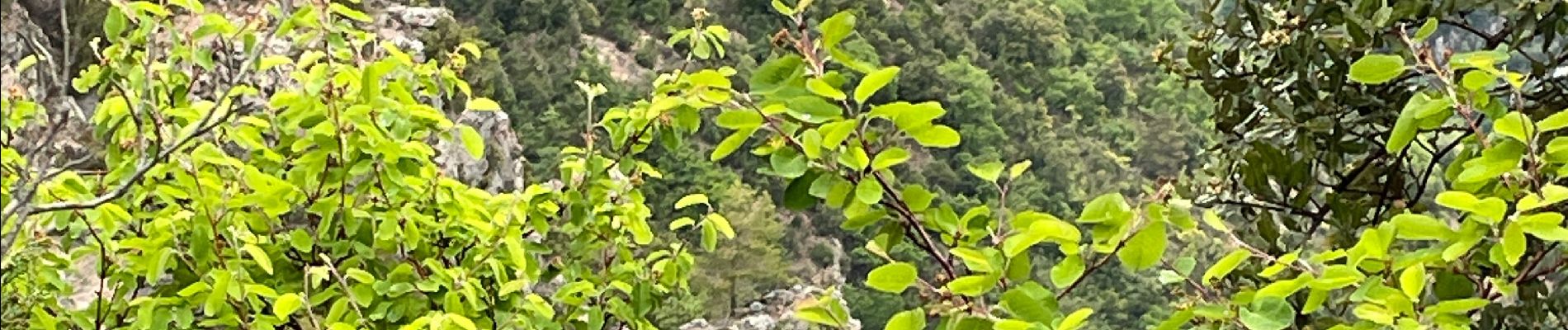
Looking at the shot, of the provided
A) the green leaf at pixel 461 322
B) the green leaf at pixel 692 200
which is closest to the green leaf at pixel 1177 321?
the green leaf at pixel 461 322

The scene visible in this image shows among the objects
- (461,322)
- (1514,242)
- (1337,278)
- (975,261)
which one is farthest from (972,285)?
(461,322)

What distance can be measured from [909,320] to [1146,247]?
0.16m

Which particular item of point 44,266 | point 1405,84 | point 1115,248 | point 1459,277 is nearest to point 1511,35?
point 1405,84

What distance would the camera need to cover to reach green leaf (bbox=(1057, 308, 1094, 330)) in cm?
81

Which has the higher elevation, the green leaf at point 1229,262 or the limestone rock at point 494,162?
the green leaf at point 1229,262

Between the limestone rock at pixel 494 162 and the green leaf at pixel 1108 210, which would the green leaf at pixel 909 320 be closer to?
the green leaf at pixel 1108 210

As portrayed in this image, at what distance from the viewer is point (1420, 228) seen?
2.77 ft

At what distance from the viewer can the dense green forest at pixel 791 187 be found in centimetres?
87

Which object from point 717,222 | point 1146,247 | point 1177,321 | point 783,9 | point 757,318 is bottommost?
point 757,318

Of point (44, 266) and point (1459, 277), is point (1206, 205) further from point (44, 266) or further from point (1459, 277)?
point (44, 266)

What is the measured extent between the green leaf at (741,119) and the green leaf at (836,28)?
69 millimetres

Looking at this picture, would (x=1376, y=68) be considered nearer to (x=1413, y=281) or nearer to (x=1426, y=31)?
(x=1413, y=281)

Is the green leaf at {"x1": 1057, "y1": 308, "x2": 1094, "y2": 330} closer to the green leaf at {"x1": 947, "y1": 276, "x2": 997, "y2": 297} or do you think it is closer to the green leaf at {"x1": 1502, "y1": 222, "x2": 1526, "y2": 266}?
the green leaf at {"x1": 947, "y1": 276, "x2": 997, "y2": 297}

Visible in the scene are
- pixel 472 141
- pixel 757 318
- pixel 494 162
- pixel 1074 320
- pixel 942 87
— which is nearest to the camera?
pixel 1074 320
